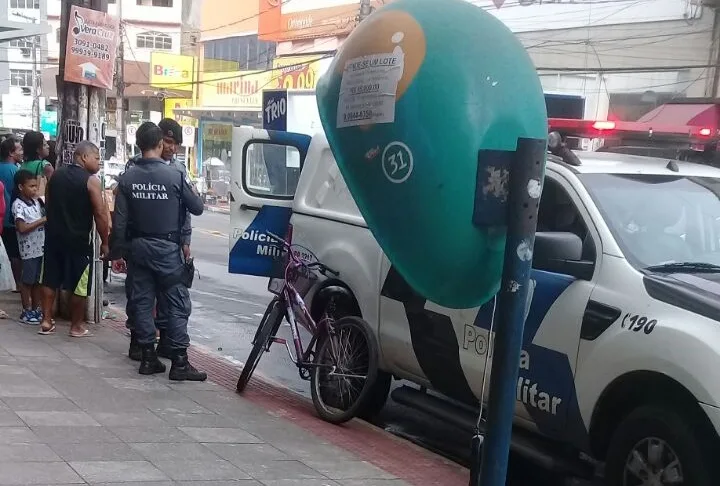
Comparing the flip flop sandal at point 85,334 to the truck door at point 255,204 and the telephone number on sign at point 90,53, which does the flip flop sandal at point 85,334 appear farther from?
the telephone number on sign at point 90,53

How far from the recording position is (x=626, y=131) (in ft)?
19.4

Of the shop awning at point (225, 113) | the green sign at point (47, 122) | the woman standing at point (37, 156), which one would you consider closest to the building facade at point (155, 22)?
the green sign at point (47, 122)

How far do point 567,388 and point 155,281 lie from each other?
139 inches

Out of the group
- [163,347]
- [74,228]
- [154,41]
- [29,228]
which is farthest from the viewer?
[154,41]

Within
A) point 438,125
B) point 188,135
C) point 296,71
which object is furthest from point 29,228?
point 188,135

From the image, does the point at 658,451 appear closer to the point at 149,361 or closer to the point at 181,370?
the point at 181,370

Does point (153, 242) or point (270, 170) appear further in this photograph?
point (270, 170)

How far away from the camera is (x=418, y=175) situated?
276 centimetres

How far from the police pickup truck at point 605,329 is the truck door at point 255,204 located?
120 cm

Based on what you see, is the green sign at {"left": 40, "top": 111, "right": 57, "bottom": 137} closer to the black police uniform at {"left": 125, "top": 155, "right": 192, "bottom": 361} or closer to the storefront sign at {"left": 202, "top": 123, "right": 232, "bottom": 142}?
the storefront sign at {"left": 202, "top": 123, "right": 232, "bottom": 142}

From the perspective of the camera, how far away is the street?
6.37 meters

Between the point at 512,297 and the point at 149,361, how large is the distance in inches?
190

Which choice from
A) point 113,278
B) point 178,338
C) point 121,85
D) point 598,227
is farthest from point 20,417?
point 121,85

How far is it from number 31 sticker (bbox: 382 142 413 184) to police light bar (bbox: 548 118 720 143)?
10.1 feet
